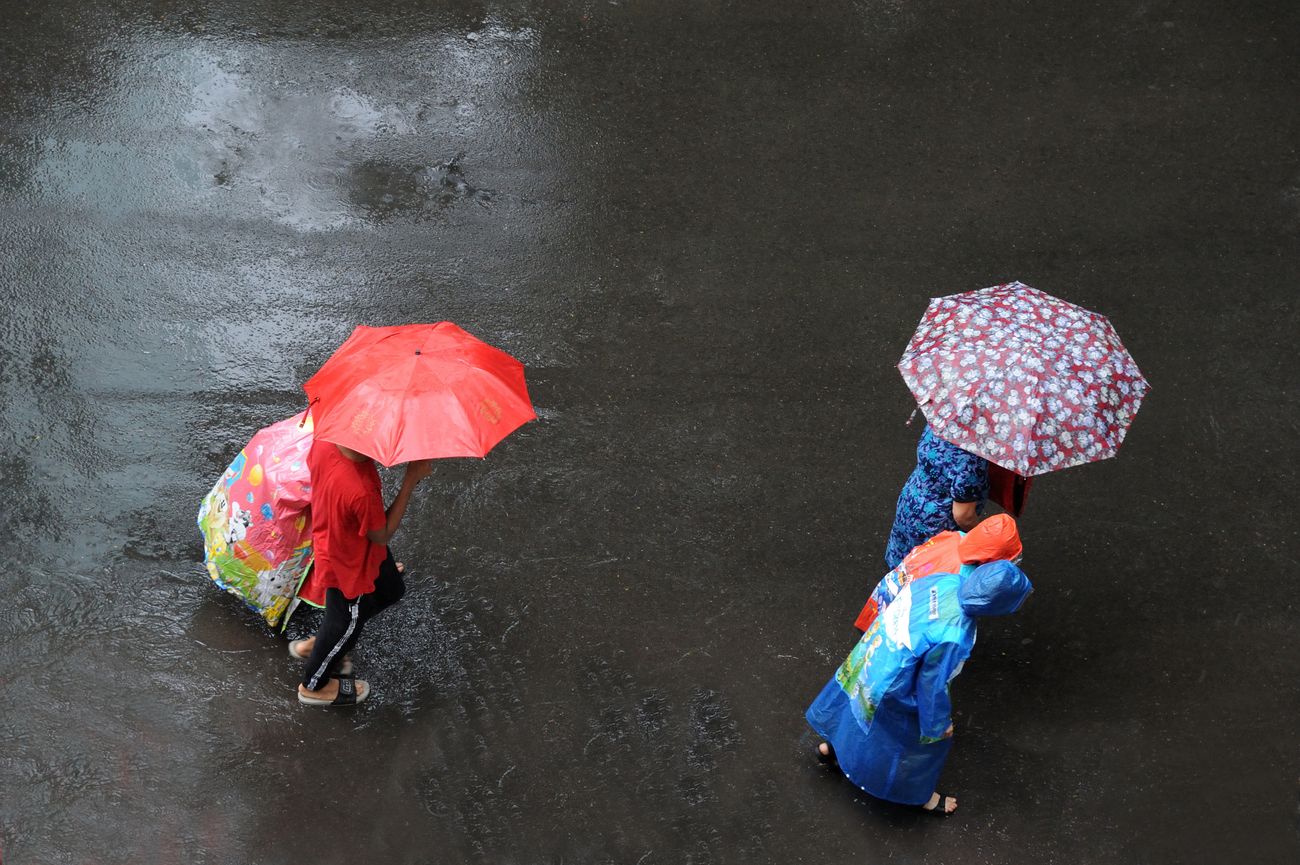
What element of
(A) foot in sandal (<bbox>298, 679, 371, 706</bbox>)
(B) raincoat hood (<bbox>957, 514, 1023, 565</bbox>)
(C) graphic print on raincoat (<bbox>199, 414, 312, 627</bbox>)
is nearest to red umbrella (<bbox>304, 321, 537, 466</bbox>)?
(C) graphic print on raincoat (<bbox>199, 414, 312, 627</bbox>)

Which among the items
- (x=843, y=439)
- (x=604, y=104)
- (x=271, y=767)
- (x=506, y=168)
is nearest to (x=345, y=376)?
(x=271, y=767)

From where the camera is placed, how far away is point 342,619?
5246mm

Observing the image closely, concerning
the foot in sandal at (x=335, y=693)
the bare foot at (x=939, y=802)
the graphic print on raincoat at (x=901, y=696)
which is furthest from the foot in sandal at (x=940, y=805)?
the foot in sandal at (x=335, y=693)

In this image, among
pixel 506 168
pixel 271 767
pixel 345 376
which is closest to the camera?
pixel 345 376

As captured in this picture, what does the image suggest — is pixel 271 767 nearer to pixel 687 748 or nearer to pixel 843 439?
pixel 687 748

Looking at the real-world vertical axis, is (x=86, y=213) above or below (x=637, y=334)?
above

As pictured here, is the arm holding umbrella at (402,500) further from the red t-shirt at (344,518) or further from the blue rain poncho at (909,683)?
the blue rain poncho at (909,683)

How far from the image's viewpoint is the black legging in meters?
5.23

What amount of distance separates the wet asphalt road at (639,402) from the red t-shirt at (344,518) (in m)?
0.87

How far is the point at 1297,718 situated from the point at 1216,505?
1.20 m

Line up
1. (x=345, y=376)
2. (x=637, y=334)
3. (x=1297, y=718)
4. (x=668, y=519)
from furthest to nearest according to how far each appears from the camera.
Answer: (x=637, y=334), (x=668, y=519), (x=1297, y=718), (x=345, y=376)

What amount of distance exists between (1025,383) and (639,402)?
244cm

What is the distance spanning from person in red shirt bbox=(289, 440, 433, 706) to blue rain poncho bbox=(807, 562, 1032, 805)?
1.88 m

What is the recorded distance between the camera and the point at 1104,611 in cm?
610
